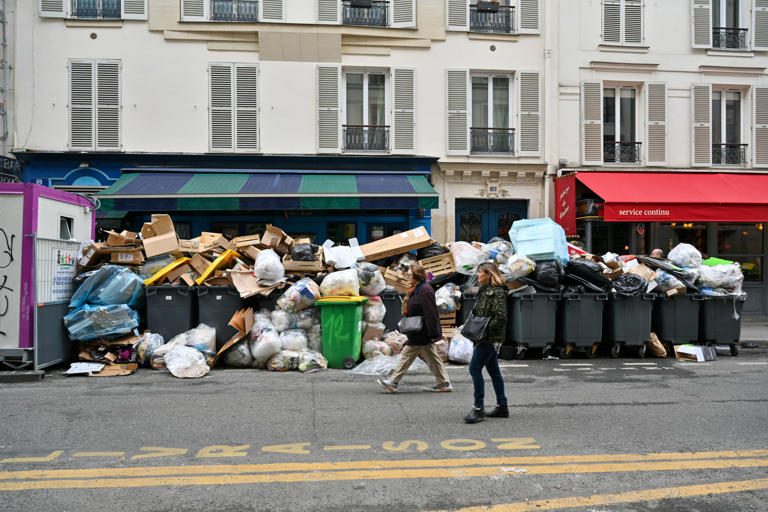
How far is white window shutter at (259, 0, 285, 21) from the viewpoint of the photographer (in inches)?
581

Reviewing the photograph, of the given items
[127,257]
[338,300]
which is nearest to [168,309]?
[127,257]

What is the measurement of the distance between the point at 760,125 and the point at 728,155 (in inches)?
46.5

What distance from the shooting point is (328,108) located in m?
15.0

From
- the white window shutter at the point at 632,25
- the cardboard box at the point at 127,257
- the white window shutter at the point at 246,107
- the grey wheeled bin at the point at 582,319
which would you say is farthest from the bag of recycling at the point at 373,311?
the white window shutter at the point at 632,25

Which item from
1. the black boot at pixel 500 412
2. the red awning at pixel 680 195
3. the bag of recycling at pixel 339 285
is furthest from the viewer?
the red awning at pixel 680 195

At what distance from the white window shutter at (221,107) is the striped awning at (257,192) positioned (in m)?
0.93

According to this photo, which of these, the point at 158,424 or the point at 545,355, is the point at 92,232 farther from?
the point at 545,355

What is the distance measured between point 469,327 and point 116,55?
41.8 ft

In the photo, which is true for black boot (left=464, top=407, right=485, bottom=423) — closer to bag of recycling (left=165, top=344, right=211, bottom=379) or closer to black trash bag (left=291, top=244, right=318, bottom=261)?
bag of recycling (left=165, top=344, right=211, bottom=379)

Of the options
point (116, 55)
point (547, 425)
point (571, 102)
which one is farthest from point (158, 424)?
point (571, 102)

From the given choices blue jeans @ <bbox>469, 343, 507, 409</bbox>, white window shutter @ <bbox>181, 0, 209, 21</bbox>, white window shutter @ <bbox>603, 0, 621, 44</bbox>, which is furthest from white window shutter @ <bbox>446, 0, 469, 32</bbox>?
blue jeans @ <bbox>469, 343, 507, 409</bbox>

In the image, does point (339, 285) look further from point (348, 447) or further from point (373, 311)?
point (348, 447)

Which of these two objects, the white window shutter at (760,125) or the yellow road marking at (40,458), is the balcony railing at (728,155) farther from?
the yellow road marking at (40,458)

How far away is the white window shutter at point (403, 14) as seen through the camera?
1517 centimetres
